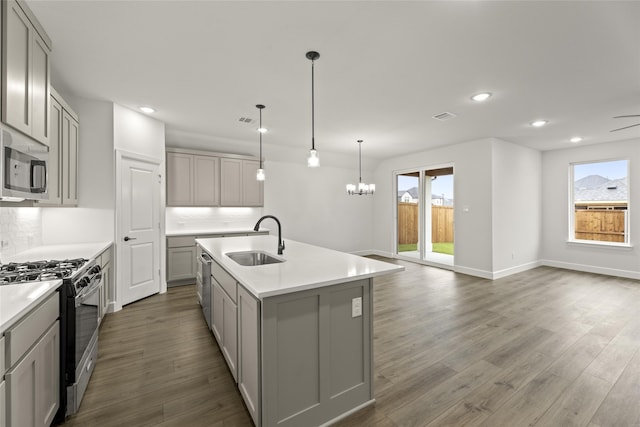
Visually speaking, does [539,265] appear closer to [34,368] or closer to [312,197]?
[312,197]

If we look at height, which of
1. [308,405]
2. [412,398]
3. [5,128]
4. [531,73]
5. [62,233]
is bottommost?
[412,398]

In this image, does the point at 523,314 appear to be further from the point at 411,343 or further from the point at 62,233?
the point at 62,233

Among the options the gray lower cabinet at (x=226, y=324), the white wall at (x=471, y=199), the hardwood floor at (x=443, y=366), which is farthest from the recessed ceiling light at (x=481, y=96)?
the gray lower cabinet at (x=226, y=324)

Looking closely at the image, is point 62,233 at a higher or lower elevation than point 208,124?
lower

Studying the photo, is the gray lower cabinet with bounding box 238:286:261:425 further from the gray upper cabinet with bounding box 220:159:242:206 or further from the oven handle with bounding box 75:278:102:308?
the gray upper cabinet with bounding box 220:159:242:206

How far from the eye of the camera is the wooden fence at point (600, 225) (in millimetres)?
5580

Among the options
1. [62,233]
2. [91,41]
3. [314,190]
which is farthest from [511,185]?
[62,233]

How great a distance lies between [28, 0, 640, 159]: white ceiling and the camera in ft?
6.42

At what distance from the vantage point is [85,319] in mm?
2012

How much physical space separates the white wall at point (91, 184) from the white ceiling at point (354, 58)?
246 mm

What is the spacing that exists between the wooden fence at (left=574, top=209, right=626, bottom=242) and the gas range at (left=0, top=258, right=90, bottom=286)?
27.8 feet

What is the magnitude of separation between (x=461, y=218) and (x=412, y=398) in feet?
14.9

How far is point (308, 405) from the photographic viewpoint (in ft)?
5.50

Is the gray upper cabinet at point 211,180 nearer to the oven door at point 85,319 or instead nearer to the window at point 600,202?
the oven door at point 85,319
